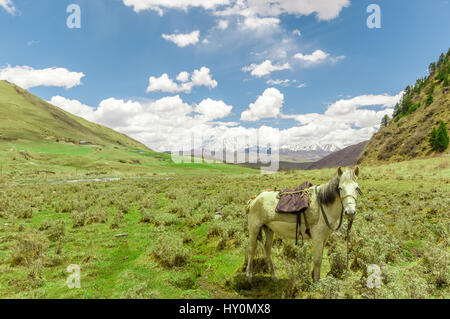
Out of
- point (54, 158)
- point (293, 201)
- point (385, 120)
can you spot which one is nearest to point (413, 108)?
point (385, 120)

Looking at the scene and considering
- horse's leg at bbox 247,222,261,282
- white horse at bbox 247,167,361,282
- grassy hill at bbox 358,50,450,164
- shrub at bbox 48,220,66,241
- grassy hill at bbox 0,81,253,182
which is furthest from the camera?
grassy hill at bbox 358,50,450,164

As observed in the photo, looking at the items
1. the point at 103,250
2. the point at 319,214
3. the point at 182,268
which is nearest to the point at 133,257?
the point at 103,250

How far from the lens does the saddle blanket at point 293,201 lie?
5.36 meters

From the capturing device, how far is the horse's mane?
16.0ft

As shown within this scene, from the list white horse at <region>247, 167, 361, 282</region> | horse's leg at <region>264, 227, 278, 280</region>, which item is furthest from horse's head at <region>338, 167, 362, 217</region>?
horse's leg at <region>264, 227, 278, 280</region>

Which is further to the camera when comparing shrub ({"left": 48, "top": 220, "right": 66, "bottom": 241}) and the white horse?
shrub ({"left": 48, "top": 220, "right": 66, "bottom": 241})

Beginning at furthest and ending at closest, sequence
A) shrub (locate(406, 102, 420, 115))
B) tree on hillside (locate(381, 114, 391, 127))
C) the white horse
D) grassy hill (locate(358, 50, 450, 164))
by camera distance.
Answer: tree on hillside (locate(381, 114, 391, 127)), shrub (locate(406, 102, 420, 115)), grassy hill (locate(358, 50, 450, 164)), the white horse

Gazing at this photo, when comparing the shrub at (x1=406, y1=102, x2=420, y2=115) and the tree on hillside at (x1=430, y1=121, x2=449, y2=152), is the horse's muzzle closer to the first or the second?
the tree on hillside at (x1=430, y1=121, x2=449, y2=152)

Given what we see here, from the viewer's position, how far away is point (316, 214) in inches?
209

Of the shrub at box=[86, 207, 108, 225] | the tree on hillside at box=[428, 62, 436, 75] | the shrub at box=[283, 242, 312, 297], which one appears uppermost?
the tree on hillside at box=[428, 62, 436, 75]

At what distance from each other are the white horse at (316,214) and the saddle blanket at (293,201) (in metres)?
0.18

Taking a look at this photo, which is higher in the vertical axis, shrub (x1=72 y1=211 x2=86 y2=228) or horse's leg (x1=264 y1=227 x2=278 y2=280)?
horse's leg (x1=264 y1=227 x2=278 y2=280)

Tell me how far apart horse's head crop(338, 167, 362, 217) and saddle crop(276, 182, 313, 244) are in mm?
981

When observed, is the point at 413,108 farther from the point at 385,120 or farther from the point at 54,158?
the point at 54,158
